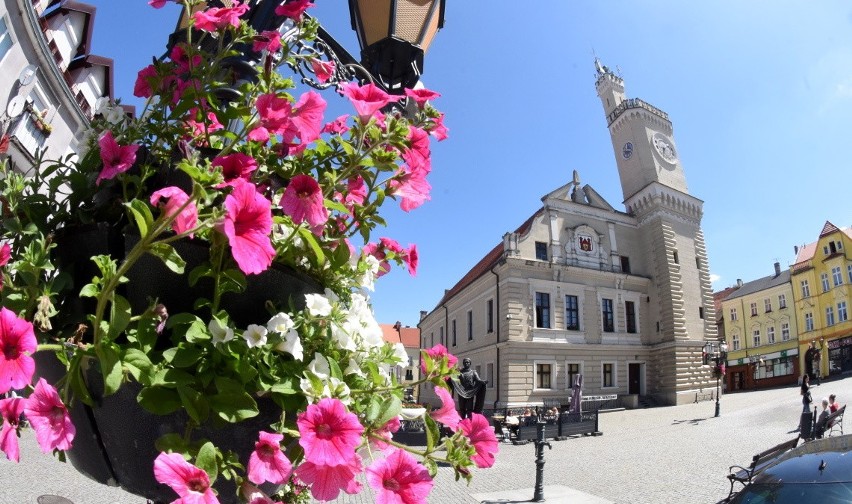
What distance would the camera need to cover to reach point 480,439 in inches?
41.4

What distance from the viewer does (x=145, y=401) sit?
0.75 metres

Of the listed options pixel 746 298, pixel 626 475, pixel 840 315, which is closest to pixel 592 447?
pixel 626 475

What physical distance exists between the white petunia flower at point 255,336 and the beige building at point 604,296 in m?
25.0

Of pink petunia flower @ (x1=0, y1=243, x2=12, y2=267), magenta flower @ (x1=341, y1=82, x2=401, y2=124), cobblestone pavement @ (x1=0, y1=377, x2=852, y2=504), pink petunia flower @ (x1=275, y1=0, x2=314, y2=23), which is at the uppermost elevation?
pink petunia flower @ (x1=275, y1=0, x2=314, y2=23)

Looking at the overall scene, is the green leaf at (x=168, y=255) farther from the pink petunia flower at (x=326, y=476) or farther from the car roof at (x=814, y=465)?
the car roof at (x=814, y=465)

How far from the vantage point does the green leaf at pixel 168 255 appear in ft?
2.32

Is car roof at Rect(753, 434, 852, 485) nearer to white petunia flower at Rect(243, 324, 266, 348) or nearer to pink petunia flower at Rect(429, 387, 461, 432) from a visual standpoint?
pink petunia flower at Rect(429, 387, 461, 432)

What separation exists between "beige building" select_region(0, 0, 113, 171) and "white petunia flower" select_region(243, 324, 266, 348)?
1371 centimetres

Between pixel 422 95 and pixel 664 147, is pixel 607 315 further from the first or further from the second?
pixel 422 95

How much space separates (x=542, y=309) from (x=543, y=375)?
3.43 m

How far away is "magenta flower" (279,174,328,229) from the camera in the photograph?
0.87m

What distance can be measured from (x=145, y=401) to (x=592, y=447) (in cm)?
1564

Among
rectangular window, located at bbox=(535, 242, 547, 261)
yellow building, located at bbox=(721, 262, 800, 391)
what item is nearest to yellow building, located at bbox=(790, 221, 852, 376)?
yellow building, located at bbox=(721, 262, 800, 391)

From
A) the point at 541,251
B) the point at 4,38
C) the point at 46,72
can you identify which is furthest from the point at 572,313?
the point at 4,38
